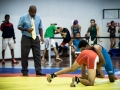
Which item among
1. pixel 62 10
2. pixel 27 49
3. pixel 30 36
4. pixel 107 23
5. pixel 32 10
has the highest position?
pixel 62 10

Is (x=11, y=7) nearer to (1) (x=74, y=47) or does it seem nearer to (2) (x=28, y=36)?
(1) (x=74, y=47)

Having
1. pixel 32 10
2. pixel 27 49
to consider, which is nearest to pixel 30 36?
pixel 27 49

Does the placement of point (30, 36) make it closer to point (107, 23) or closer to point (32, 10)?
point (32, 10)

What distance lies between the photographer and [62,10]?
17281mm

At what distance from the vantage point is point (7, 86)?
21.4 ft

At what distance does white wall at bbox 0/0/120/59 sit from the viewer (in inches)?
607

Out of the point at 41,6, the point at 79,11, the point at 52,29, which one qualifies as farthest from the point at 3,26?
the point at 79,11

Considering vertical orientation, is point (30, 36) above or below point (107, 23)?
below

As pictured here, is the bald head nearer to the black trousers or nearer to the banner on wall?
the black trousers

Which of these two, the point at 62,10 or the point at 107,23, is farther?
the point at 107,23

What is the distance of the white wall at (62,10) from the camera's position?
50.6ft

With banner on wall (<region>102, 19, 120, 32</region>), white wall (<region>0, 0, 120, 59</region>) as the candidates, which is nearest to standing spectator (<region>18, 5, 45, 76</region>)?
white wall (<region>0, 0, 120, 59</region>)

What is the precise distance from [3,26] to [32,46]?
432 cm

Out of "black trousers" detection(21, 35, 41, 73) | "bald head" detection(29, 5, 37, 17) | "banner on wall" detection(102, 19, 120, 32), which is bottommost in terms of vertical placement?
"black trousers" detection(21, 35, 41, 73)
